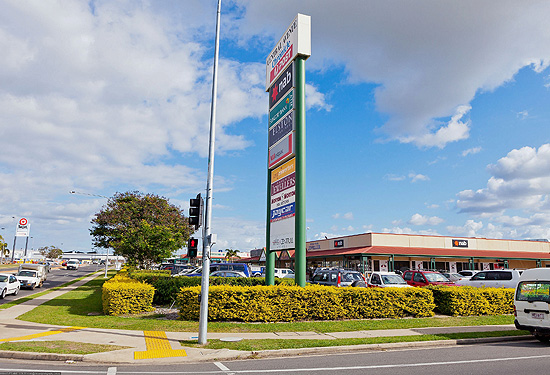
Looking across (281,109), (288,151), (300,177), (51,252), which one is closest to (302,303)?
(300,177)

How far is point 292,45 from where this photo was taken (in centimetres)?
1628

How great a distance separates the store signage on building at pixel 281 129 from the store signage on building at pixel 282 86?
1.12m

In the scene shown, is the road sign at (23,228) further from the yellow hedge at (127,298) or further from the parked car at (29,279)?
the yellow hedge at (127,298)

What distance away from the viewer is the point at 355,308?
1534 centimetres

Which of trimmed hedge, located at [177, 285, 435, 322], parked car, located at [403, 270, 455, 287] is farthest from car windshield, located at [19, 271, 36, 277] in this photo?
parked car, located at [403, 270, 455, 287]

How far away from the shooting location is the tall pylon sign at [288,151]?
15.1 metres

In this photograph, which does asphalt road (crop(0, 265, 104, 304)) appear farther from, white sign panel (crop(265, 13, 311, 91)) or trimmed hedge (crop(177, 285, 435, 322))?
white sign panel (crop(265, 13, 311, 91))

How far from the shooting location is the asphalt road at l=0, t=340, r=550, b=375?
831cm

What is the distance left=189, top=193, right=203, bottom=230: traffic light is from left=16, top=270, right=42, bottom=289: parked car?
2469cm

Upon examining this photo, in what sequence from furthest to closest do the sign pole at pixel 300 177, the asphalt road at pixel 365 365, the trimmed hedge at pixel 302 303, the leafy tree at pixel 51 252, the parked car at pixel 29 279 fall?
the leafy tree at pixel 51 252 → the parked car at pixel 29 279 → the sign pole at pixel 300 177 → the trimmed hedge at pixel 302 303 → the asphalt road at pixel 365 365

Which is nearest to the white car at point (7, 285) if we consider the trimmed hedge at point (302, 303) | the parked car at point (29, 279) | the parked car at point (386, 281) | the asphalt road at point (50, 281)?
the asphalt road at point (50, 281)

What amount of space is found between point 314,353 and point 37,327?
31.1 feet

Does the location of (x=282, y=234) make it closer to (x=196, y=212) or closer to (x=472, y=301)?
(x=196, y=212)

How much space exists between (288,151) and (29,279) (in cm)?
2519
